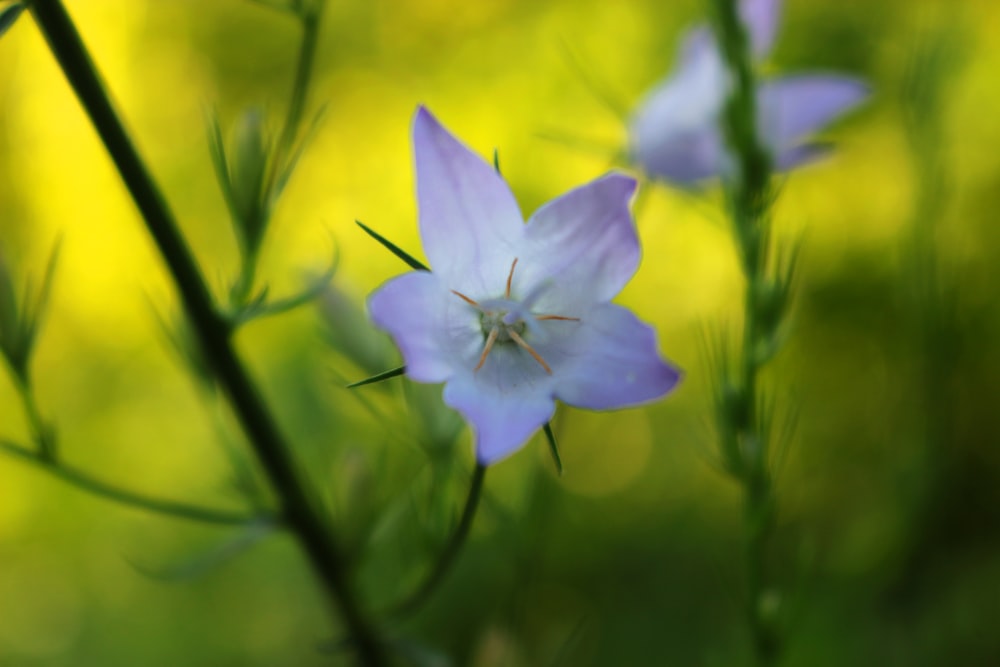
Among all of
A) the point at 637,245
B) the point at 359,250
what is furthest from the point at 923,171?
the point at 359,250

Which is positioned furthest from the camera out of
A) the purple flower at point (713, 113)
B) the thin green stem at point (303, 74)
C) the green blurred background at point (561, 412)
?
the green blurred background at point (561, 412)

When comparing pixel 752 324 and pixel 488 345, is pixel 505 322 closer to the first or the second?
pixel 488 345

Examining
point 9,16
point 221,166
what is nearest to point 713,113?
point 221,166

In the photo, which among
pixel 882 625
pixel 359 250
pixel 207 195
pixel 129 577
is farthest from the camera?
pixel 207 195

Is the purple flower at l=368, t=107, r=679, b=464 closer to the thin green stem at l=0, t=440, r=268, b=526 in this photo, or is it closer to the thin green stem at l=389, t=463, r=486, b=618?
the thin green stem at l=389, t=463, r=486, b=618

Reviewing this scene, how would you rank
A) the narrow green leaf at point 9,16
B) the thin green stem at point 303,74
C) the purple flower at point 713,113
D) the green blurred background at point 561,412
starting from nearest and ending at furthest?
the narrow green leaf at point 9,16 → the thin green stem at point 303,74 → the purple flower at point 713,113 → the green blurred background at point 561,412

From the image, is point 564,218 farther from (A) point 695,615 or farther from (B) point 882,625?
(A) point 695,615

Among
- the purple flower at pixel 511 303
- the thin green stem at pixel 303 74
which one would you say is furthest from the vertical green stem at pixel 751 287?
the thin green stem at pixel 303 74

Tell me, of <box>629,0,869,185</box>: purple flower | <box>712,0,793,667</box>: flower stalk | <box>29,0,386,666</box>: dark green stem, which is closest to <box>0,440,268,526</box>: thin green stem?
<box>29,0,386,666</box>: dark green stem

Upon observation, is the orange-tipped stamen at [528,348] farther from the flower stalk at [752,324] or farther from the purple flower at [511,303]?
the flower stalk at [752,324]
